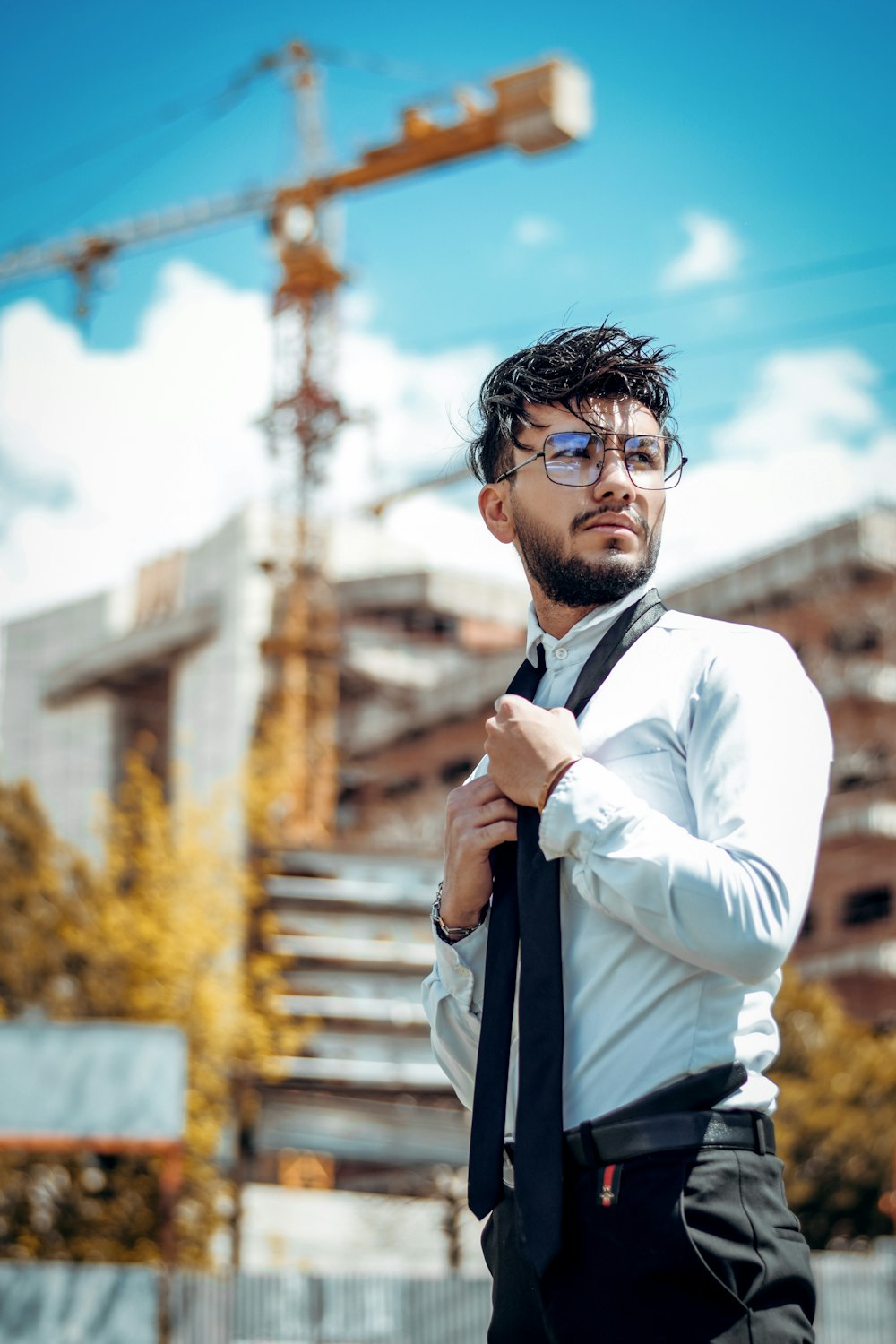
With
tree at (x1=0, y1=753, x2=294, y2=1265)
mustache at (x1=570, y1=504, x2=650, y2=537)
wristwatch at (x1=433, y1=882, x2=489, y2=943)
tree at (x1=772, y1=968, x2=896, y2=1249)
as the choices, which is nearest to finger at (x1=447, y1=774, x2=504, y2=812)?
wristwatch at (x1=433, y1=882, x2=489, y2=943)

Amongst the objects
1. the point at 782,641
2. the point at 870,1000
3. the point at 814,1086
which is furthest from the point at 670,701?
the point at 870,1000

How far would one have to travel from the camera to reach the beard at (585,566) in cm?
255

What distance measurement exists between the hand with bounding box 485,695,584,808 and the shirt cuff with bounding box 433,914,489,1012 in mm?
281

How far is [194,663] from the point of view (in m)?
60.2

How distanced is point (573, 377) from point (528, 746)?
0.61m

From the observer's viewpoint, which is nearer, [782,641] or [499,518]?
[782,641]

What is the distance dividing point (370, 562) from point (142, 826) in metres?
41.8

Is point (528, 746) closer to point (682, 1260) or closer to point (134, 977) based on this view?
point (682, 1260)

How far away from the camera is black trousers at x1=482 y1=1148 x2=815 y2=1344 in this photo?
2.08m

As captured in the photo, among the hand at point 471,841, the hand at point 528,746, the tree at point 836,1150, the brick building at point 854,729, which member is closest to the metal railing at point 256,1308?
the tree at point 836,1150

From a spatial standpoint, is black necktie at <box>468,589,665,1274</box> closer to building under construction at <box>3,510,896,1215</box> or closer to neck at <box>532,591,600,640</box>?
neck at <box>532,591,600,640</box>

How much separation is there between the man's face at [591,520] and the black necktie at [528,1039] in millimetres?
145

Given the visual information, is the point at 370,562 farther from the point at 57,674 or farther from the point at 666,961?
the point at 666,961

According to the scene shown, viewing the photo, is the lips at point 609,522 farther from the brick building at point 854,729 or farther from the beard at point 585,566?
the brick building at point 854,729
